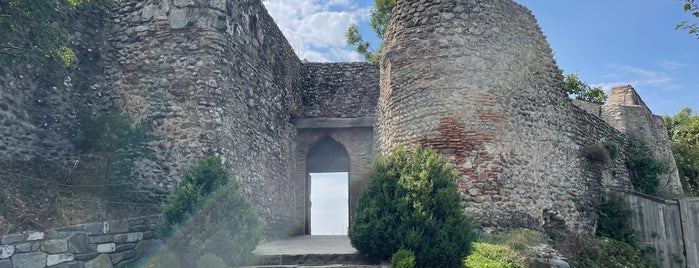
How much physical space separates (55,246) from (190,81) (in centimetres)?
388

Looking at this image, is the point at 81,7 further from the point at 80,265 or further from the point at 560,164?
the point at 560,164

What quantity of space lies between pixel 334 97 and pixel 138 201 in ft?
21.8

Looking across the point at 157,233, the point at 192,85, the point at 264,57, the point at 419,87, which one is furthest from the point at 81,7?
the point at 419,87

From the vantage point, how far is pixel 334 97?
47.9ft

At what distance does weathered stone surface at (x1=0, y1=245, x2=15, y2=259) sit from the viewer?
6.38 meters

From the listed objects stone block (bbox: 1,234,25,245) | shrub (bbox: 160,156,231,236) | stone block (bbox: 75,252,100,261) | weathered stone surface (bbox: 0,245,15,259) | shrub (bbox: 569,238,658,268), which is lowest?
shrub (bbox: 569,238,658,268)

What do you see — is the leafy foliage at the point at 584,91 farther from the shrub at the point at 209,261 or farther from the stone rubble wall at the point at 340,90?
the shrub at the point at 209,261

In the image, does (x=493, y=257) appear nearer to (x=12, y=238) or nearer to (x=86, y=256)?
(x=86, y=256)

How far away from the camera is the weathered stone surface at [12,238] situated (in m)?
6.44

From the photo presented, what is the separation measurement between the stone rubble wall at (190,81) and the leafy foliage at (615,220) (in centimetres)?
777

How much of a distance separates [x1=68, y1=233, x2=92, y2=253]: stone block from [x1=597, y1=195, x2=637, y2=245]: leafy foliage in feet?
34.0

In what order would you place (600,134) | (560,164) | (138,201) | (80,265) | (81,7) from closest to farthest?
(80,265) → (138,201) → (81,7) → (560,164) → (600,134)

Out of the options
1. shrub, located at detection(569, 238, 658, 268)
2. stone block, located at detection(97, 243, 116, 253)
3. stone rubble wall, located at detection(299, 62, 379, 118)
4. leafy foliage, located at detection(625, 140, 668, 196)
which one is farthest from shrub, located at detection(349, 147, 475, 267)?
leafy foliage, located at detection(625, 140, 668, 196)

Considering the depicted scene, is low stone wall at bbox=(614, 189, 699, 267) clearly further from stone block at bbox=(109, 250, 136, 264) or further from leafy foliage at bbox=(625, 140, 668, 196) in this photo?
stone block at bbox=(109, 250, 136, 264)
